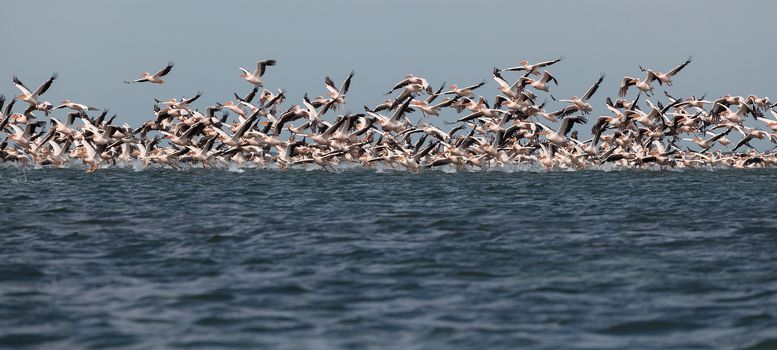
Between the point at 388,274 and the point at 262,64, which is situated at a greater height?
the point at 262,64

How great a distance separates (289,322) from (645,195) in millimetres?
22221

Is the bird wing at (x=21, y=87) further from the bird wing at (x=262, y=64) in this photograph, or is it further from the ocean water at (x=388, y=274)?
the ocean water at (x=388, y=274)

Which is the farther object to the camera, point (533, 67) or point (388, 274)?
point (533, 67)

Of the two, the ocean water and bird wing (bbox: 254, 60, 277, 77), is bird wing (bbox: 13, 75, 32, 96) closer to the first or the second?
bird wing (bbox: 254, 60, 277, 77)

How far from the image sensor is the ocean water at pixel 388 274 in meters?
11.2

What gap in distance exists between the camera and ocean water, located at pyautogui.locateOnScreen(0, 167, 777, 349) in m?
11.2

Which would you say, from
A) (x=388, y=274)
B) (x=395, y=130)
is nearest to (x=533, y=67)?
(x=395, y=130)

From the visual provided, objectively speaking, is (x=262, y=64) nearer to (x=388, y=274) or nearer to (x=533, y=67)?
(x=533, y=67)

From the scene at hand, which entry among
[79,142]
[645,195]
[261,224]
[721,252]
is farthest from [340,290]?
[79,142]

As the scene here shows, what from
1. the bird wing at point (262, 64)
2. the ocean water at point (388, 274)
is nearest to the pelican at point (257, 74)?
the bird wing at point (262, 64)

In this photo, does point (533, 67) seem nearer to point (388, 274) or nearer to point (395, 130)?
point (395, 130)

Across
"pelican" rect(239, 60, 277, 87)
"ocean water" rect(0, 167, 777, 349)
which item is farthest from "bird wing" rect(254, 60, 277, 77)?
"ocean water" rect(0, 167, 777, 349)

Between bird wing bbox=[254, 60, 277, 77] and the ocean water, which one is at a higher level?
bird wing bbox=[254, 60, 277, 77]

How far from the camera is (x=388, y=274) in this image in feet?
49.3
